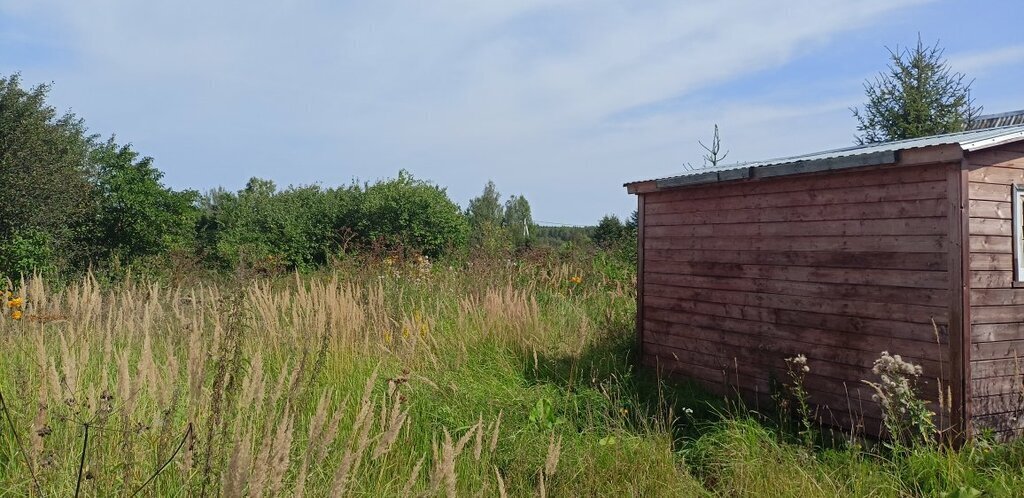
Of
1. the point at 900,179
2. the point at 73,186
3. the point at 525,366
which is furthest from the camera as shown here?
the point at 73,186

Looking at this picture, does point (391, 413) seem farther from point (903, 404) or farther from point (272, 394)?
point (903, 404)

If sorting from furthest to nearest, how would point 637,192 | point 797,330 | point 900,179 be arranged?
1. point 637,192
2. point 797,330
3. point 900,179

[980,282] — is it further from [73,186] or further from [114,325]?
[73,186]

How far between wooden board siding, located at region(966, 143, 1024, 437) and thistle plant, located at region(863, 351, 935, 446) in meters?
0.43

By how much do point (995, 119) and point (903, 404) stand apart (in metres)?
16.2

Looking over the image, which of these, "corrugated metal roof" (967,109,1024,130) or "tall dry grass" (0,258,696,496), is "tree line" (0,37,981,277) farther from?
"tall dry grass" (0,258,696,496)

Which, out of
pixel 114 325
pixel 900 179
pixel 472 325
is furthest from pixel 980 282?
pixel 114 325

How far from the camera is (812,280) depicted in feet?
20.1

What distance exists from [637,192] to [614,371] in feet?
6.63

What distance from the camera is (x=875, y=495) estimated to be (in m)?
4.38

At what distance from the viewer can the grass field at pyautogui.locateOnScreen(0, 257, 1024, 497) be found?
274 centimetres

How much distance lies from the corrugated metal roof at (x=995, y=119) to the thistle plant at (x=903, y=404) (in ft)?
47.3

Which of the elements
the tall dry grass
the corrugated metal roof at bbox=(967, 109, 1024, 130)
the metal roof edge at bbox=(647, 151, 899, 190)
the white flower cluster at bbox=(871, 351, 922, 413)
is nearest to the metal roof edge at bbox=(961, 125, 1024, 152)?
the metal roof edge at bbox=(647, 151, 899, 190)

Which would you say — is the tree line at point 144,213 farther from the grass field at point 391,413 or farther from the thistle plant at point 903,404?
the thistle plant at point 903,404
